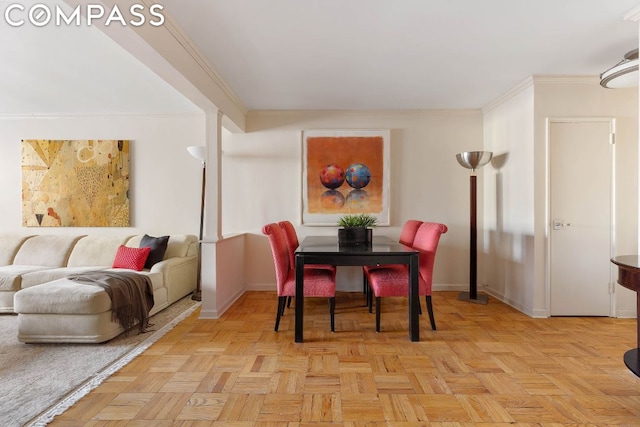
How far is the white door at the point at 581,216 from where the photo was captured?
11.1 ft

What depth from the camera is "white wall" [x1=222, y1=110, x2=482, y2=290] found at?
457 centimetres

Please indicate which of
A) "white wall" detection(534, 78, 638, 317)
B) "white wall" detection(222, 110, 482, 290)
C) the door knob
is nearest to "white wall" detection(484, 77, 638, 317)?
"white wall" detection(534, 78, 638, 317)

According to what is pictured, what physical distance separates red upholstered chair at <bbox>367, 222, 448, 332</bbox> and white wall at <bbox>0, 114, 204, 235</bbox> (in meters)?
2.77

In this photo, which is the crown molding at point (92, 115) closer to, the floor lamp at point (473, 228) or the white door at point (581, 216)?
the floor lamp at point (473, 228)

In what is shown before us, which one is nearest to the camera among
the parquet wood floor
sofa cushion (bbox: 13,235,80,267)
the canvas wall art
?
the parquet wood floor

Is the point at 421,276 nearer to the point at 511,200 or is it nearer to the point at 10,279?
the point at 511,200

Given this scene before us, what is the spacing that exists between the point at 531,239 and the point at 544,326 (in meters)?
0.85

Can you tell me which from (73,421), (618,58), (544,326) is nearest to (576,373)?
(544,326)

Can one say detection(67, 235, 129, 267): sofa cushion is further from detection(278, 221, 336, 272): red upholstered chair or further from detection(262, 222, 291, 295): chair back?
detection(262, 222, 291, 295): chair back

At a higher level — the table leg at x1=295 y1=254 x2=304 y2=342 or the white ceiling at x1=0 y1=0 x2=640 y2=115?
the white ceiling at x1=0 y1=0 x2=640 y2=115

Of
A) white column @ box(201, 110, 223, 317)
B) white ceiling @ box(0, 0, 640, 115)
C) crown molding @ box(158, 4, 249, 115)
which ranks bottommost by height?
white column @ box(201, 110, 223, 317)

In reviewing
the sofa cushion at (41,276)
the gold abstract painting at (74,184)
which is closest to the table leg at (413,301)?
the sofa cushion at (41,276)

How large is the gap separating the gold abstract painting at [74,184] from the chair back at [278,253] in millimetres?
2688

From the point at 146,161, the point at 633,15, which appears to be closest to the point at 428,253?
the point at 633,15
